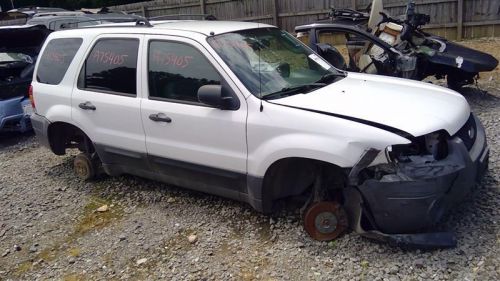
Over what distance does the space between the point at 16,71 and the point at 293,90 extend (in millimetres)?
6046

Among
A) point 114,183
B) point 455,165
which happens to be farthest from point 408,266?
point 114,183

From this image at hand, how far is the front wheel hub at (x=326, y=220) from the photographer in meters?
3.78

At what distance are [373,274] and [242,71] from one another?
6.38 feet

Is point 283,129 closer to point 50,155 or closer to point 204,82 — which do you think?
point 204,82

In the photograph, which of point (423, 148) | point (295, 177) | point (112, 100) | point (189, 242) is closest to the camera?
point (423, 148)

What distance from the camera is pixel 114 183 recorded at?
5.55 metres

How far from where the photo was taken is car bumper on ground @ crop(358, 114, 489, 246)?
3248 mm

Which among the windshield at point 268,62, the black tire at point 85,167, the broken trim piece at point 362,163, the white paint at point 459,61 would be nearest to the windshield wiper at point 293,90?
the windshield at point 268,62

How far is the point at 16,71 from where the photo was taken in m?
8.05

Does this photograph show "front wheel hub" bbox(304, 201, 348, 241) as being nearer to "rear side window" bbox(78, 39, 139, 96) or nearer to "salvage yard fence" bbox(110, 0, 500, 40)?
"rear side window" bbox(78, 39, 139, 96)

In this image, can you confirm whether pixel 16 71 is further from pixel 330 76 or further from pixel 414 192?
pixel 414 192

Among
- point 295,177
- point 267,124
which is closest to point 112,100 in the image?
point 267,124

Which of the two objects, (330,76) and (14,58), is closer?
(330,76)

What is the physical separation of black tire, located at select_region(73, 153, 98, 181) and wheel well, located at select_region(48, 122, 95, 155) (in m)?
0.11
